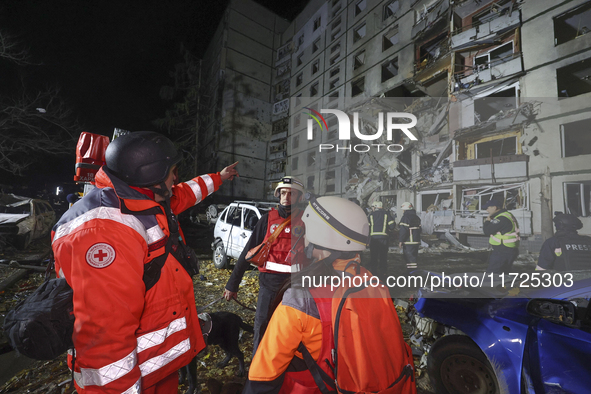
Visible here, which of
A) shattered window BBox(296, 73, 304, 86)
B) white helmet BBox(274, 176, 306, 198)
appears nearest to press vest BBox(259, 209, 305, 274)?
white helmet BBox(274, 176, 306, 198)

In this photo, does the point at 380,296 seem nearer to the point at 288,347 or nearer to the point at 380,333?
the point at 380,333

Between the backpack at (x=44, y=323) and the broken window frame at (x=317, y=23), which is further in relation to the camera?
the broken window frame at (x=317, y=23)

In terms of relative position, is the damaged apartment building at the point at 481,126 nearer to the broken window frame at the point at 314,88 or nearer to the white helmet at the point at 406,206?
the white helmet at the point at 406,206

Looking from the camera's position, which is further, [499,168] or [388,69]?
[388,69]

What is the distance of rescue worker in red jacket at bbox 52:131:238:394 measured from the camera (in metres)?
1.03

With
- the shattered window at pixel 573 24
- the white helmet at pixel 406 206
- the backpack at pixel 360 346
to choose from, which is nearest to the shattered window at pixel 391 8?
the shattered window at pixel 573 24

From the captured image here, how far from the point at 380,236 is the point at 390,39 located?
47.7 feet

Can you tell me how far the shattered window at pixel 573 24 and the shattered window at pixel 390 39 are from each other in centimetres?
959

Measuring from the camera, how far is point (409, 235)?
220 inches

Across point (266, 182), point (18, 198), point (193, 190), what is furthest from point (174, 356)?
point (266, 182)

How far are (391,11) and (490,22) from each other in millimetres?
9404

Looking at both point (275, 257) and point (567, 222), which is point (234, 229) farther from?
point (567, 222)

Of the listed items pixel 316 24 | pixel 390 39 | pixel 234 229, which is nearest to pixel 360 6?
pixel 390 39

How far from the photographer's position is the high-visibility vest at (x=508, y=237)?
12.4 ft
